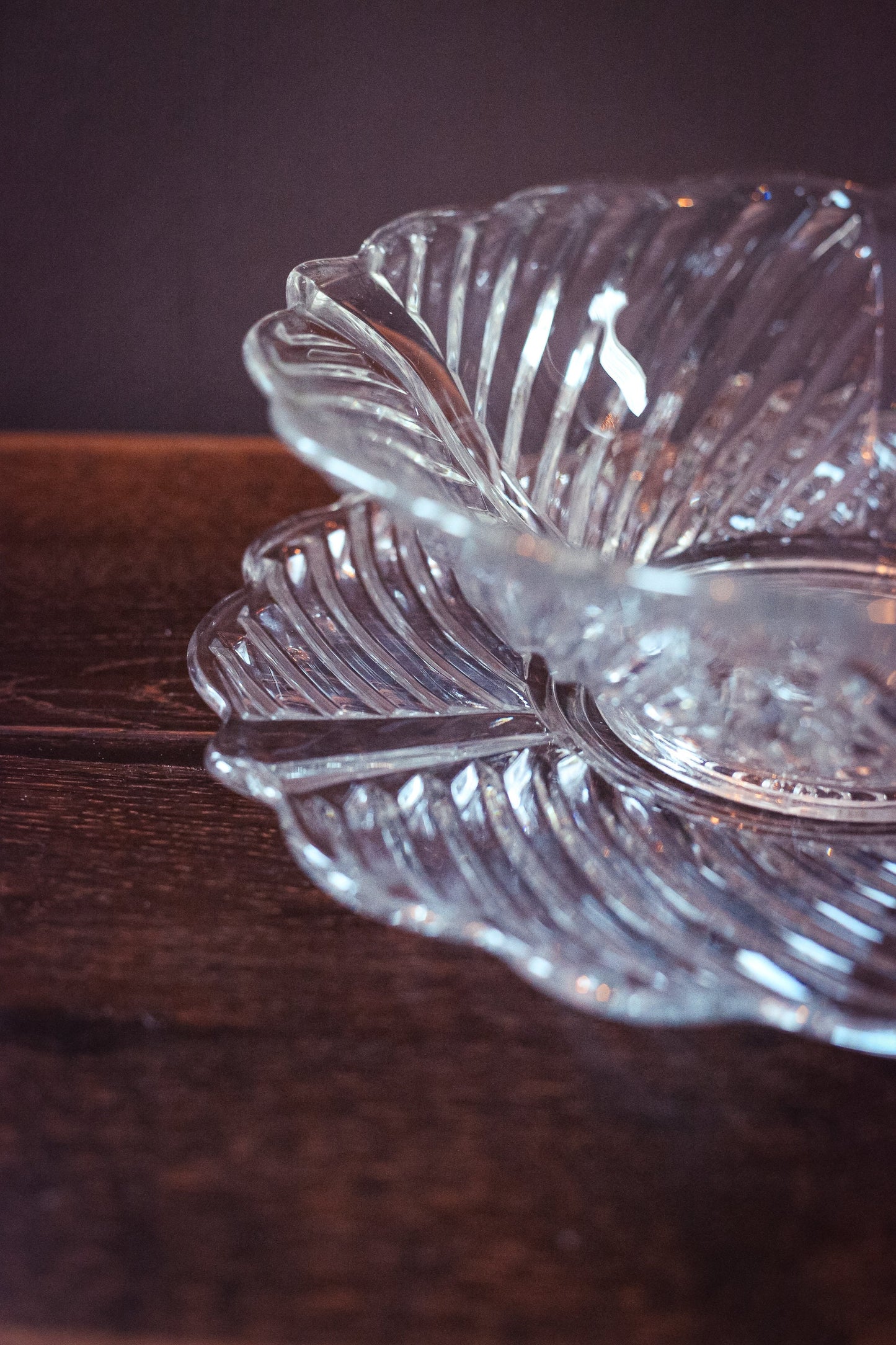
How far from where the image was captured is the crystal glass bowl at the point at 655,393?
0.31 meters

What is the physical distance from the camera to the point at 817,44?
0.59 metres

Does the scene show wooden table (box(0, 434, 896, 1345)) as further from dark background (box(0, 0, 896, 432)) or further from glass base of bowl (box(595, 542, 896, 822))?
dark background (box(0, 0, 896, 432))

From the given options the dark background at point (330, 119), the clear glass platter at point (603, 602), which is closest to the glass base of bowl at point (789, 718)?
the clear glass platter at point (603, 602)

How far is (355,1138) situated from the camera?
0.23m

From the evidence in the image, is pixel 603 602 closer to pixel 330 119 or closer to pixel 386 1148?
pixel 386 1148

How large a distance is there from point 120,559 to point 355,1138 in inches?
11.2

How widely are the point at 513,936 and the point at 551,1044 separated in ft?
0.10

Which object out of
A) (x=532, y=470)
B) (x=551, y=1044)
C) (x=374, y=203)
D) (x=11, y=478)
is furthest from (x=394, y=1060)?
(x=374, y=203)

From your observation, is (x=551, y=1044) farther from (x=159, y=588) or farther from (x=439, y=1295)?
(x=159, y=588)

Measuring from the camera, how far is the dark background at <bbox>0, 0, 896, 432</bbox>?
1.95ft

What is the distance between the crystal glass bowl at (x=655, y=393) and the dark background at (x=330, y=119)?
8.6 inches

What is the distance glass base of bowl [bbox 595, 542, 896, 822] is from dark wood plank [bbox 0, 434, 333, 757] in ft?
0.46

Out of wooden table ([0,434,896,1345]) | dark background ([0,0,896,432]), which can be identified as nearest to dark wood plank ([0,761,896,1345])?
wooden table ([0,434,896,1345])

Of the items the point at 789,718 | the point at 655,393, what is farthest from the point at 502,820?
the point at 655,393
